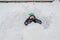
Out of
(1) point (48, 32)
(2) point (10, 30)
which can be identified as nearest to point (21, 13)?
(2) point (10, 30)

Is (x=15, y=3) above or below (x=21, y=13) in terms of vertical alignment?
above

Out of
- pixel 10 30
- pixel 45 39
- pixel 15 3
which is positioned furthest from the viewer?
pixel 15 3

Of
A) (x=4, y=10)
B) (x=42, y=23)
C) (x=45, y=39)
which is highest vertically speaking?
(x=4, y=10)

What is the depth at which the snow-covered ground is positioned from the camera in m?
1.29

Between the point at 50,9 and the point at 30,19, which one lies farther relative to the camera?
the point at 50,9

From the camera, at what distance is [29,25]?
4.46 feet

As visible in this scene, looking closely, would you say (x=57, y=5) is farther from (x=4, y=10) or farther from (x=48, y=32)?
(x=4, y=10)

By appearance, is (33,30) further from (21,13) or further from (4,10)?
(4,10)

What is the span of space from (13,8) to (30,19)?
0.33 metres

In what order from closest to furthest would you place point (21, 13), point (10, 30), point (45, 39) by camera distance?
point (45, 39)
point (10, 30)
point (21, 13)

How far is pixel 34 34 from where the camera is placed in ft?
4.22

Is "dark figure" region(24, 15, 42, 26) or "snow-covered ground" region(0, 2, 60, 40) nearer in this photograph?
"snow-covered ground" region(0, 2, 60, 40)

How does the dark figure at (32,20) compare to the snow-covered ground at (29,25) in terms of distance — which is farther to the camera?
the dark figure at (32,20)

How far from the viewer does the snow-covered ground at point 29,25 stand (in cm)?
129
